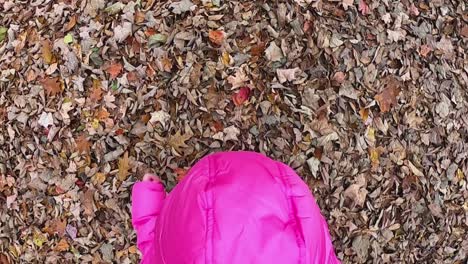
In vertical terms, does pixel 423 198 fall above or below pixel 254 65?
below

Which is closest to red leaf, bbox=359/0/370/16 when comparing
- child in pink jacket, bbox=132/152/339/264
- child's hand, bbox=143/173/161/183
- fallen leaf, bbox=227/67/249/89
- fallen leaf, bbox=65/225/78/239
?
fallen leaf, bbox=227/67/249/89

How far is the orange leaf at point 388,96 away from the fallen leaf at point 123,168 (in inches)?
27.7

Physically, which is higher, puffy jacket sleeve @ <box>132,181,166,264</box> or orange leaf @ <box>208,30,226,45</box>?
orange leaf @ <box>208,30,226,45</box>

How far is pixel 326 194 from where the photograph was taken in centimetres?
190

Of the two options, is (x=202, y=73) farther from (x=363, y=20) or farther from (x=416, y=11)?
(x=416, y=11)

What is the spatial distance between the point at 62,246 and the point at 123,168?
0.26 m

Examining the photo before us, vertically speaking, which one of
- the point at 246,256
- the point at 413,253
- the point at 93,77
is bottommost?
the point at 413,253

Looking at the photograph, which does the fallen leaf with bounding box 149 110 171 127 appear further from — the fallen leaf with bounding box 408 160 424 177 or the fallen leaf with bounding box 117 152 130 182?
the fallen leaf with bounding box 408 160 424 177

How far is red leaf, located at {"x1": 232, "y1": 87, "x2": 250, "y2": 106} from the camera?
1927 mm

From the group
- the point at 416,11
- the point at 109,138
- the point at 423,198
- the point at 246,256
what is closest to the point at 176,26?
the point at 109,138

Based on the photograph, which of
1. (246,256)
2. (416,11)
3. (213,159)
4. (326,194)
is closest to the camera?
(246,256)

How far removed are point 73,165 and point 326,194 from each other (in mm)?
686

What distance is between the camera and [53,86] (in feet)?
6.40

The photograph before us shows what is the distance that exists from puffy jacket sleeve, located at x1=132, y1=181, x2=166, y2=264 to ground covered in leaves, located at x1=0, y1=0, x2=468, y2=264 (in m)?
0.27
